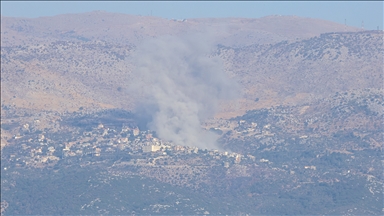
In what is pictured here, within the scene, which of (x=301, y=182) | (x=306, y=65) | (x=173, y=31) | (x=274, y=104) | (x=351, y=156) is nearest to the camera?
(x=301, y=182)

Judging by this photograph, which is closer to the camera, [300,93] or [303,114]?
[303,114]

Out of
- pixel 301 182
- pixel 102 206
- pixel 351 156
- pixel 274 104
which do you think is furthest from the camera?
pixel 274 104

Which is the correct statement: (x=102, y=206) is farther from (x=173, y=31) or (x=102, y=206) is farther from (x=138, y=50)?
(x=173, y=31)

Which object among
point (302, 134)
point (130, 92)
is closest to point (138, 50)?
point (130, 92)

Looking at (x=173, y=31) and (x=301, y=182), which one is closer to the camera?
(x=301, y=182)

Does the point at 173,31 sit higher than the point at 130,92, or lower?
higher

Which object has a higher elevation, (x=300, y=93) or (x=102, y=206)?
(x=300, y=93)

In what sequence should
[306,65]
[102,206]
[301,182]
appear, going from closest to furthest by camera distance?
1. [102,206]
2. [301,182]
3. [306,65]

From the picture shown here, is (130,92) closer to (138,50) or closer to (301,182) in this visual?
(138,50)

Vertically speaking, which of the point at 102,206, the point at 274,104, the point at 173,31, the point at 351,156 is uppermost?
the point at 173,31

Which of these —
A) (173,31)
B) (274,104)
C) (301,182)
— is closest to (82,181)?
(301,182)
